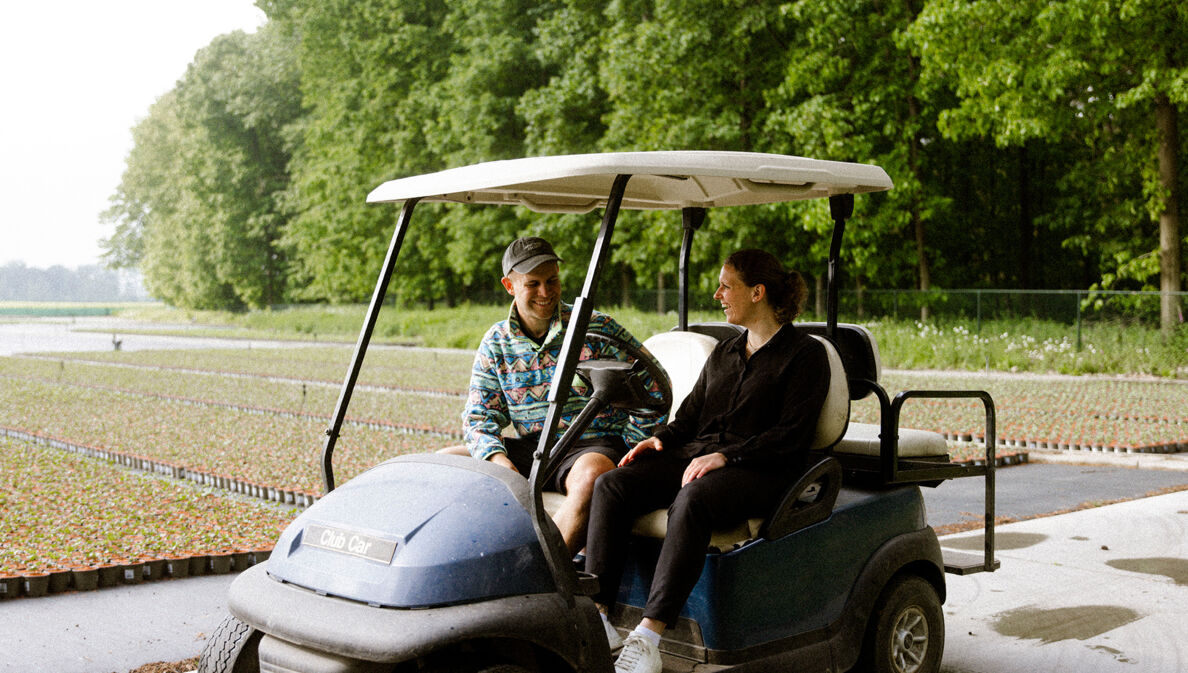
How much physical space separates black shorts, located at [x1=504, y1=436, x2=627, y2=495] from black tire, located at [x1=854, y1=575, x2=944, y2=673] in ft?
3.61

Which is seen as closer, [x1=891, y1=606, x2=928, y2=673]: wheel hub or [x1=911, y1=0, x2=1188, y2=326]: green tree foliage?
[x1=891, y1=606, x2=928, y2=673]: wheel hub

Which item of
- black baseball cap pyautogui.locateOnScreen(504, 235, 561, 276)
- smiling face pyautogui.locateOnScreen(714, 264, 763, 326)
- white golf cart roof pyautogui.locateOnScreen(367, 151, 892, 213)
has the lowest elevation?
smiling face pyautogui.locateOnScreen(714, 264, 763, 326)

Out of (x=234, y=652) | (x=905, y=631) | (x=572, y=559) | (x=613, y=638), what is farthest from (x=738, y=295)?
(x=234, y=652)

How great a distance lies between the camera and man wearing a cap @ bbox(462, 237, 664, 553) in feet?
12.8

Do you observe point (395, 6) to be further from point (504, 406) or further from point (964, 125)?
point (504, 406)

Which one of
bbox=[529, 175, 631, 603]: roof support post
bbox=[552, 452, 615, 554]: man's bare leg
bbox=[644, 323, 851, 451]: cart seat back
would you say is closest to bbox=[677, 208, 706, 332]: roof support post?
bbox=[644, 323, 851, 451]: cart seat back

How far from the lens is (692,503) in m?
3.46

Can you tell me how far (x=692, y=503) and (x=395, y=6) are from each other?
3926 centimetres

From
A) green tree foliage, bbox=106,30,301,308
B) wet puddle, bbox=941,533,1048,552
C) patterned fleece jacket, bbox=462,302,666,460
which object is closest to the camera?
patterned fleece jacket, bbox=462,302,666,460

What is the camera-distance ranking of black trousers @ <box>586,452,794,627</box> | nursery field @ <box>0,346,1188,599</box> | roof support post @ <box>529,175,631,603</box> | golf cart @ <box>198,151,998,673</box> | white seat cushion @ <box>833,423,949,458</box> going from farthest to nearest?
nursery field @ <box>0,346,1188,599</box>
white seat cushion @ <box>833,423,949,458</box>
black trousers @ <box>586,452,794,627</box>
roof support post @ <box>529,175,631,603</box>
golf cart @ <box>198,151,998,673</box>

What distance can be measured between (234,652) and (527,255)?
5.21ft

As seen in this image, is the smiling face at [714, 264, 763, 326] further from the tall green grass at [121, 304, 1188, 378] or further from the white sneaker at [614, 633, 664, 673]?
the tall green grass at [121, 304, 1188, 378]

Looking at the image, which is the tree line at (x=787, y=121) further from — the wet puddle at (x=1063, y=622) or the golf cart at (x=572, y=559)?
the golf cart at (x=572, y=559)

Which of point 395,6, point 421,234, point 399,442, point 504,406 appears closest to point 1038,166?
point 421,234
